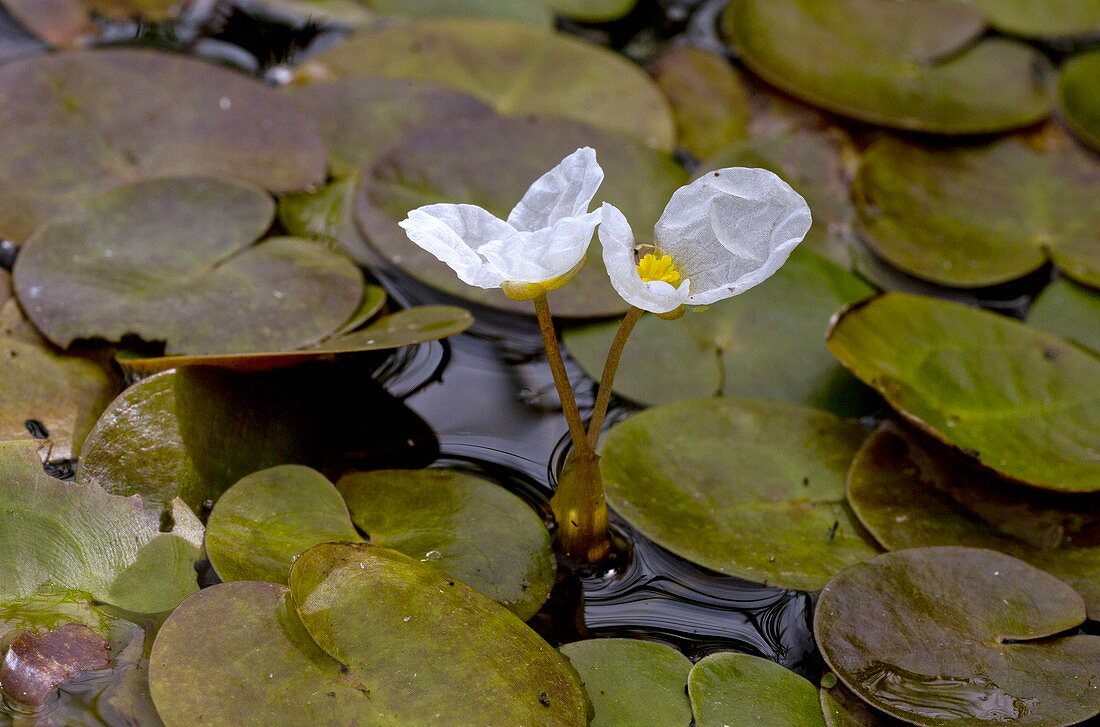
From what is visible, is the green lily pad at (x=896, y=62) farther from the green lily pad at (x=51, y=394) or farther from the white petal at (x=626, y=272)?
the green lily pad at (x=51, y=394)

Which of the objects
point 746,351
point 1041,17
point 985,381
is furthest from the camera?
point 1041,17

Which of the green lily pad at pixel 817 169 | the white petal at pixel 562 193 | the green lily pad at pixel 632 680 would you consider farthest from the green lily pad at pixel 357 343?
the green lily pad at pixel 817 169

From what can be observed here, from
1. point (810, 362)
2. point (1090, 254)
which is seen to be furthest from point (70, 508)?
point (1090, 254)

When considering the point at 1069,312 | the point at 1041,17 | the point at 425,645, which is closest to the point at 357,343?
the point at 425,645

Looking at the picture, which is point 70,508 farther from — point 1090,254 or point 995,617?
point 1090,254

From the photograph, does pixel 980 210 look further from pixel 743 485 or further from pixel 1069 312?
pixel 743 485

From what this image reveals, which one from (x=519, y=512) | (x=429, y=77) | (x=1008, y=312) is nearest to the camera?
(x=519, y=512)
